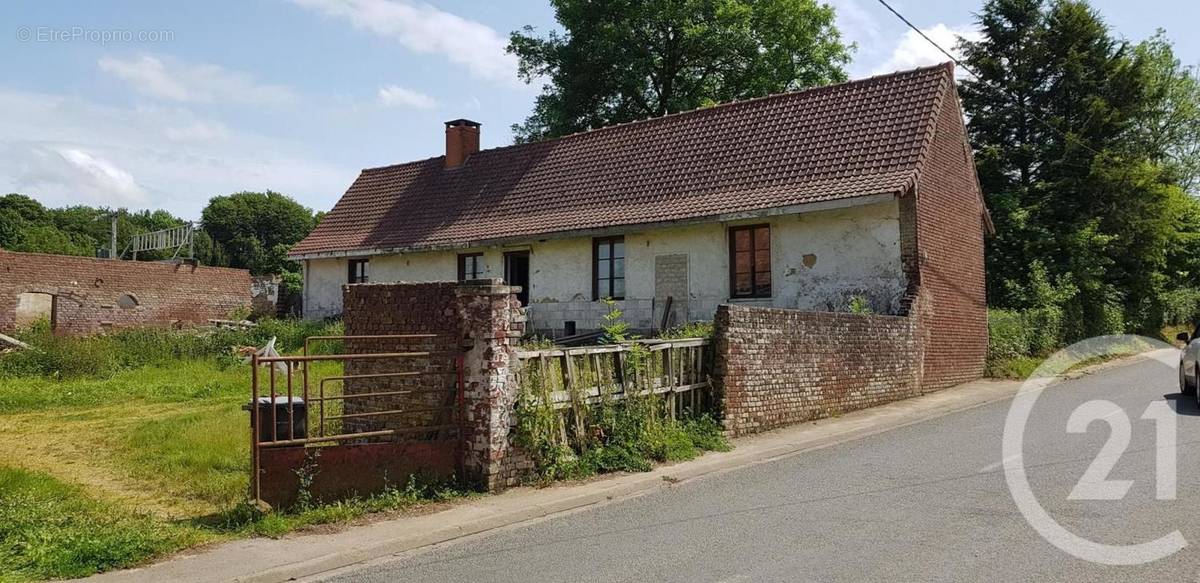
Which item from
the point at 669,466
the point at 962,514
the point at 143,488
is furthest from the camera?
the point at 669,466

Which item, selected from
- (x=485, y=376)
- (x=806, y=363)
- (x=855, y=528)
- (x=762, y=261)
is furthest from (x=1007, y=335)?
(x=485, y=376)

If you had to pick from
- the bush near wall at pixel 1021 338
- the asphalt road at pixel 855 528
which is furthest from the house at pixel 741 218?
the asphalt road at pixel 855 528

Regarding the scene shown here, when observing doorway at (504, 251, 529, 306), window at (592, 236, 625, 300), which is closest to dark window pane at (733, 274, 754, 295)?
window at (592, 236, 625, 300)

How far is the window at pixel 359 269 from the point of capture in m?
26.7

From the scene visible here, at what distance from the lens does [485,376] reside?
8641 mm

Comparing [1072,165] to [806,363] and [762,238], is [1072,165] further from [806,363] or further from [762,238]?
[806,363]

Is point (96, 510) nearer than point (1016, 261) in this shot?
Yes

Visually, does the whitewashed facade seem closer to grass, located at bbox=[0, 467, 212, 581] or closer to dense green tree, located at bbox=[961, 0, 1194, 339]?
dense green tree, located at bbox=[961, 0, 1194, 339]

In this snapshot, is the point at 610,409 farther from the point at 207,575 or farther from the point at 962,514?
the point at 207,575

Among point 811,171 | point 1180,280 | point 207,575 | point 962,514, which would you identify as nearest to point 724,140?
point 811,171

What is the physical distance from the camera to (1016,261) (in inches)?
998

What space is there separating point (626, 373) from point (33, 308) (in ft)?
80.1

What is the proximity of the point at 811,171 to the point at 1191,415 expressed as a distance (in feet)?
28.7

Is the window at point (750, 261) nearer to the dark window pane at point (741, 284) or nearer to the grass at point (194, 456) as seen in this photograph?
the dark window pane at point (741, 284)
